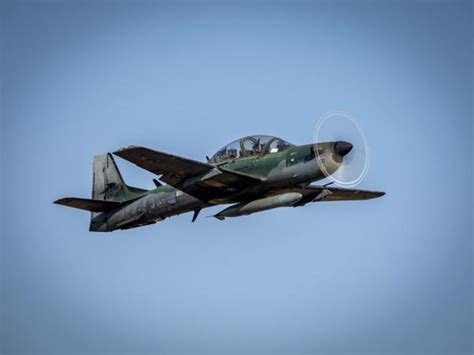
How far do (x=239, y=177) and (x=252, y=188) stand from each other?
71cm

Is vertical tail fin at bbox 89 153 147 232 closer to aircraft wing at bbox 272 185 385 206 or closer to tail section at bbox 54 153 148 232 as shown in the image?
tail section at bbox 54 153 148 232

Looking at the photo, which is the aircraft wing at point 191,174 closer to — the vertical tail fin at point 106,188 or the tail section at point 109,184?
the vertical tail fin at point 106,188

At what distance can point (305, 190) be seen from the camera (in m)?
30.8

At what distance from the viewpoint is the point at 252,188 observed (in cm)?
2941

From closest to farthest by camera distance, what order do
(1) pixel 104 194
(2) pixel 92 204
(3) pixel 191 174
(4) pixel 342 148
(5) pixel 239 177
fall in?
1. (4) pixel 342 148
2. (5) pixel 239 177
3. (3) pixel 191 174
4. (2) pixel 92 204
5. (1) pixel 104 194

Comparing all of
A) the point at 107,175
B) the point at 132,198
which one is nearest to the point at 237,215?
the point at 132,198

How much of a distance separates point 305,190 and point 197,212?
4246 mm

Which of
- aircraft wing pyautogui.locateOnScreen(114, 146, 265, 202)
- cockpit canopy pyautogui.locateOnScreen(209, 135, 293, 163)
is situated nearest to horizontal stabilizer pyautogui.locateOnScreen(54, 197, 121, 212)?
aircraft wing pyautogui.locateOnScreen(114, 146, 265, 202)

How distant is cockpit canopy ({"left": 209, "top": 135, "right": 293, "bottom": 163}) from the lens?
29.3 metres

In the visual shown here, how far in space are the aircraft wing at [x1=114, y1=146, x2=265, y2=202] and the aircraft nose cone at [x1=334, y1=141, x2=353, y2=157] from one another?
2.90m

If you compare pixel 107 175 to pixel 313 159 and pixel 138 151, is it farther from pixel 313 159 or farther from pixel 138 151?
pixel 313 159

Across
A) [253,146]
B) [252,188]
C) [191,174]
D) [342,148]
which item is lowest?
[252,188]

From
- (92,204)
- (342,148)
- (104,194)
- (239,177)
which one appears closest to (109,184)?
(104,194)

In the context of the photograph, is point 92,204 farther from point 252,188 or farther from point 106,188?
point 252,188
